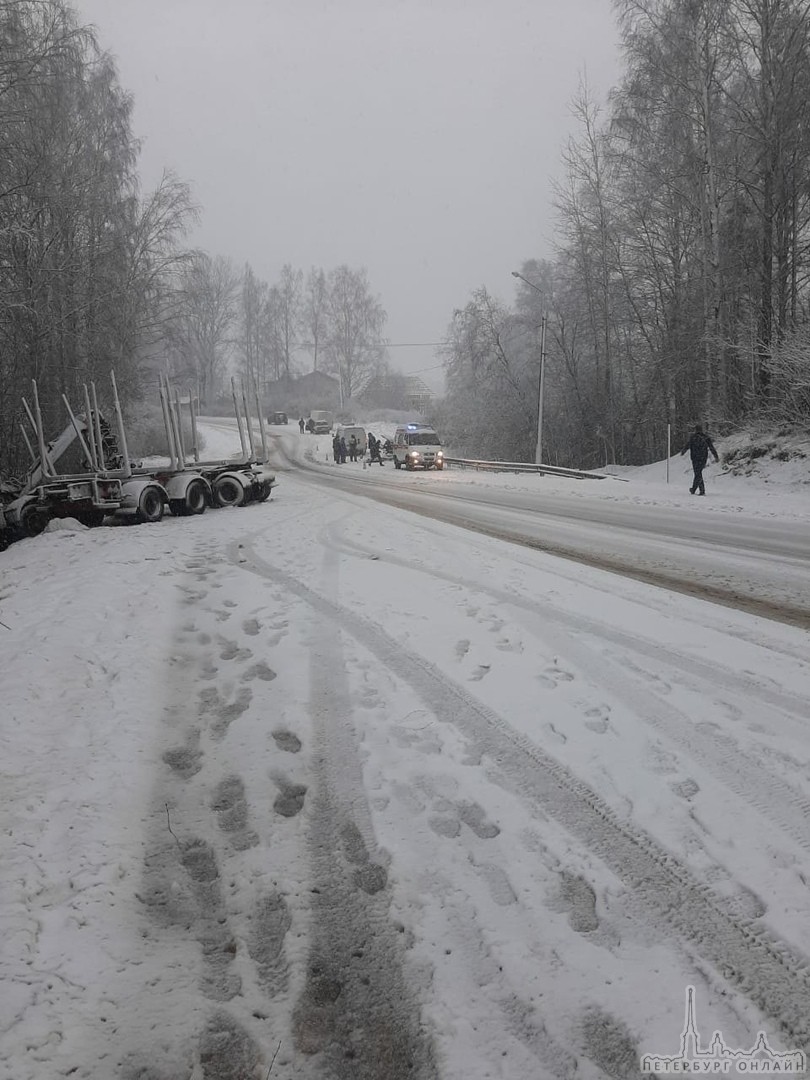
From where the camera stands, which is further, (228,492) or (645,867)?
(228,492)

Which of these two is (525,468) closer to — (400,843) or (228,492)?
(228,492)

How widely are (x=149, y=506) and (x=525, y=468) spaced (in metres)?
17.2

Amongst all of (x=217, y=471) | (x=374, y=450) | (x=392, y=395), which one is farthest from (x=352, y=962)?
(x=392, y=395)

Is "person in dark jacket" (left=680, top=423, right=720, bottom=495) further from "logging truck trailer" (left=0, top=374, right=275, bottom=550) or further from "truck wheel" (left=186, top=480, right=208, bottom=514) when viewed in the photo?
"truck wheel" (left=186, top=480, right=208, bottom=514)

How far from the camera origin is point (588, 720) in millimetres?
3514

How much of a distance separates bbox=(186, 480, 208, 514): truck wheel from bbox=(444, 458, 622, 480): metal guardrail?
13671 mm

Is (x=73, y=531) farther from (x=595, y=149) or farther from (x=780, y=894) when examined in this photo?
(x=595, y=149)

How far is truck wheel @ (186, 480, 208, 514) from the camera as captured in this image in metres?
14.1

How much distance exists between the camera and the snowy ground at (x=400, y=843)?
5.77ft

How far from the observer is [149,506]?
Answer: 13195mm

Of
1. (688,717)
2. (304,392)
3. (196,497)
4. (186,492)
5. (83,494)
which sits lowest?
(688,717)

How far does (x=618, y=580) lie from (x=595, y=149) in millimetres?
27511

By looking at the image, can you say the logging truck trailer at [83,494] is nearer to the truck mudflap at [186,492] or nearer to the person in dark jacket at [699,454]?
the truck mudflap at [186,492]

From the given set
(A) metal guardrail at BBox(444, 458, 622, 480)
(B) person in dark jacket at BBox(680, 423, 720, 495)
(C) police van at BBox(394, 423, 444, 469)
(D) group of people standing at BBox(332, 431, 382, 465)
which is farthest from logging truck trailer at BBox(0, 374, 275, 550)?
(D) group of people standing at BBox(332, 431, 382, 465)
